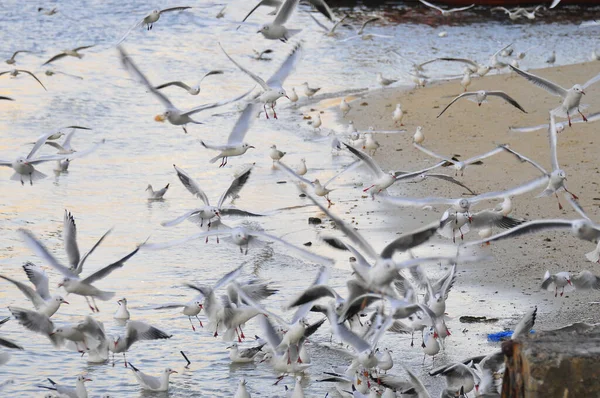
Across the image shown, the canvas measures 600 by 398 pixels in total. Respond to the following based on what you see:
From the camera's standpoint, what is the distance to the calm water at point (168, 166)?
295 inches

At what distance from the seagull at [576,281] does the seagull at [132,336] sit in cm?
290

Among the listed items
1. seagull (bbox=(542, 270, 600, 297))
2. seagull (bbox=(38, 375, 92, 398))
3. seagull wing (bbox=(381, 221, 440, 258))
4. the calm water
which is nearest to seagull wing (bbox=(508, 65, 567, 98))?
the calm water

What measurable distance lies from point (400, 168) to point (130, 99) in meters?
8.20

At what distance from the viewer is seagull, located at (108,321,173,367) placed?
7.20 m

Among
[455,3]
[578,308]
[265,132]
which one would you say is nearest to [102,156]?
[265,132]

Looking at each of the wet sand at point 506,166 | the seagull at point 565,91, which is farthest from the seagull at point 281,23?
the seagull at point 565,91

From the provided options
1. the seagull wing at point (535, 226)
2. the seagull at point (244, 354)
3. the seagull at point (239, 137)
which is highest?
the seagull at point (239, 137)

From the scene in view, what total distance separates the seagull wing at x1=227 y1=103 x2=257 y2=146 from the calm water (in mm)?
981

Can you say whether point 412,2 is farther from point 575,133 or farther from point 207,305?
point 207,305

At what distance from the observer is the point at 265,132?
1617cm

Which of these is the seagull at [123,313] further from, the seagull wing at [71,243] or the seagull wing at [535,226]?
the seagull wing at [535,226]

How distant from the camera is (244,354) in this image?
24.0 feet

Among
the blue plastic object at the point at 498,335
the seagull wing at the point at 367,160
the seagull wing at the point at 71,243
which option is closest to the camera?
the blue plastic object at the point at 498,335

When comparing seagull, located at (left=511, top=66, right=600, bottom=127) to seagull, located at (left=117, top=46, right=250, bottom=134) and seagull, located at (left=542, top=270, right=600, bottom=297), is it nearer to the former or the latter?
seagull, located at (left=117, top=46, right=250, bottom=134)
